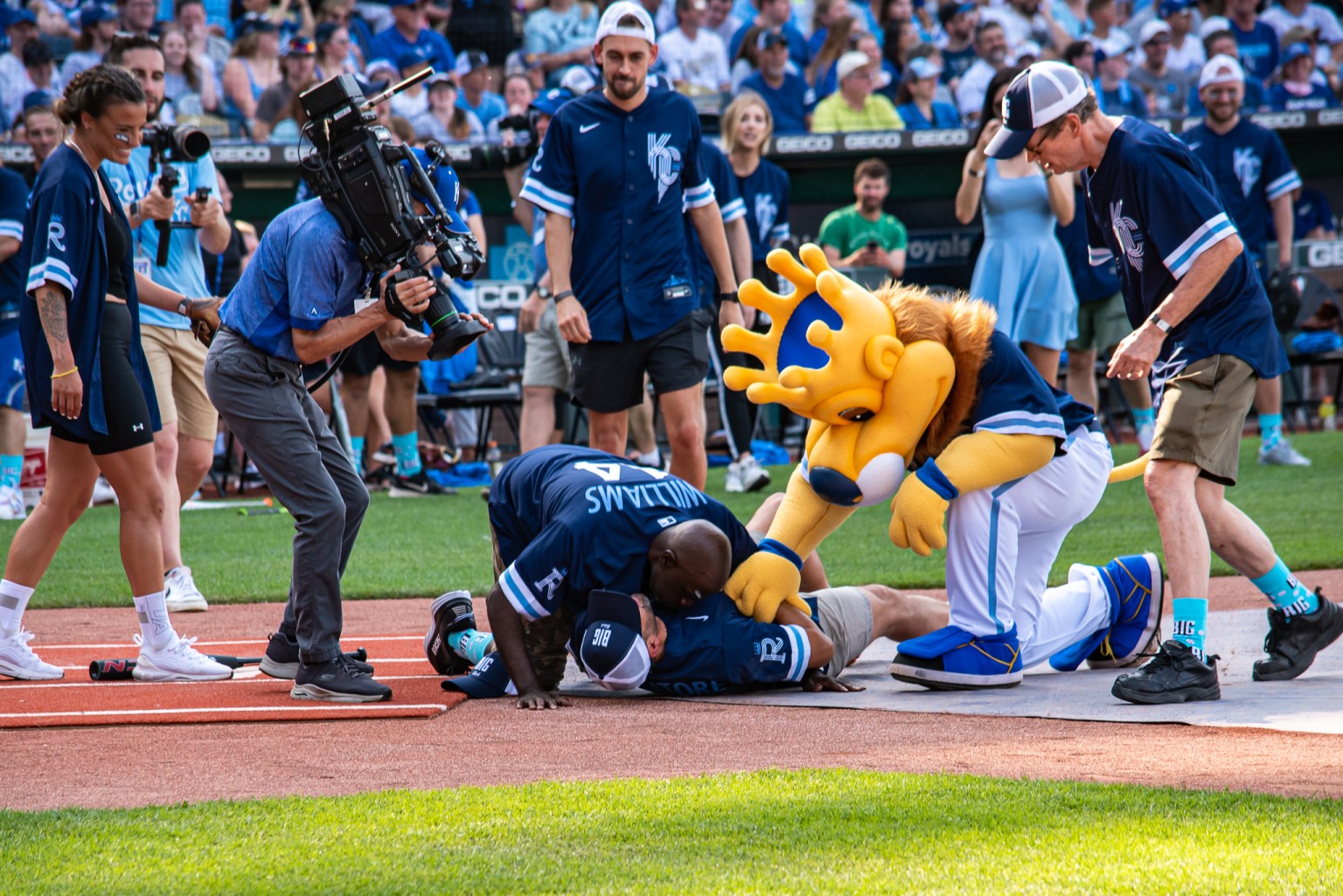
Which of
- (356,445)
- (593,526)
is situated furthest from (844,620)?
(356,445)

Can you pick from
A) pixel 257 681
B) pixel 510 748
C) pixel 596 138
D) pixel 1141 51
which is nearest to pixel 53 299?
pixel 257 681

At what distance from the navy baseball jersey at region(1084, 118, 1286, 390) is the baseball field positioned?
109 centimetres

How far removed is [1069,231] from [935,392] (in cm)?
749

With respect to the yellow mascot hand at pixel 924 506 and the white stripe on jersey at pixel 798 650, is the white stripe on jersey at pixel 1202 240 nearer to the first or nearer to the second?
the yellow mascot hand at pixel 924 506

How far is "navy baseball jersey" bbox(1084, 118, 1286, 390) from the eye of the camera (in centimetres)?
460

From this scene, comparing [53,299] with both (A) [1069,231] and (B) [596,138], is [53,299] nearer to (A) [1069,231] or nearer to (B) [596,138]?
(B) [596,138]

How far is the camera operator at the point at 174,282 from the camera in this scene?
6863 millimetres

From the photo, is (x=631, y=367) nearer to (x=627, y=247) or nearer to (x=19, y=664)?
(x=627, y=247)

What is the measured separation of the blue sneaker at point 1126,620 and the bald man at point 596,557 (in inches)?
49.2

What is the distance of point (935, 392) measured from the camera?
4.71 m

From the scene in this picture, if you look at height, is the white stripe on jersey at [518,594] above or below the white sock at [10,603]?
above

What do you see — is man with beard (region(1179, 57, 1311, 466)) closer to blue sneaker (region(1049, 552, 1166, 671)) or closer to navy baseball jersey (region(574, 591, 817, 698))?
blue sneaker (region(1049, 552, 1166, 671))

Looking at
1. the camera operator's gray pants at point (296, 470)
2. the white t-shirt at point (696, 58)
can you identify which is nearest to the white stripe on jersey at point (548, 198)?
the camera operator's gray pants at point (296, 470)

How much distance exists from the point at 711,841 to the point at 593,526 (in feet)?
5.60
